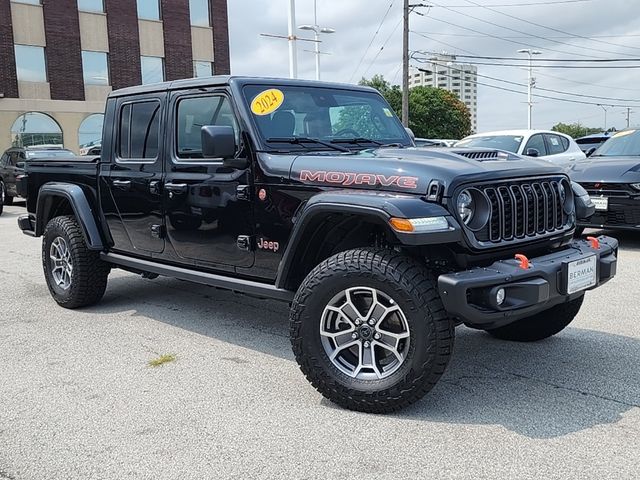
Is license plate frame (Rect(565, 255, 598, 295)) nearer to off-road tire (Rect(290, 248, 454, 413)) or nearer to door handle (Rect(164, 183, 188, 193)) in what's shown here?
off-road tire (Rect(290, 248, 454, 413))

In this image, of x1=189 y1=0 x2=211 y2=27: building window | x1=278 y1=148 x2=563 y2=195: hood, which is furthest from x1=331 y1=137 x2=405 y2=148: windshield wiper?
x1=189 y1=0 x2=211 y2=27: building window

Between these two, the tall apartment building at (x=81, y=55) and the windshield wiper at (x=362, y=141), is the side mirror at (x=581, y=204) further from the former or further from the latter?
the tall apartment building at (x=81, y=55)

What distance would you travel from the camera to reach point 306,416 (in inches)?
135

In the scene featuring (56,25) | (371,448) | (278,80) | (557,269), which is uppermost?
(56,25)

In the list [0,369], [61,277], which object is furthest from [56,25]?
[0,369]

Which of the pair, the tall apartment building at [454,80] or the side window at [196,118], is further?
the tall apartment building at [454,80]

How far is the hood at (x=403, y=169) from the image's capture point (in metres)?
3.35

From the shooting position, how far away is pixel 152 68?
29.5m

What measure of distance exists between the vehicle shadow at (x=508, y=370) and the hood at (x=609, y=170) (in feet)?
11.8

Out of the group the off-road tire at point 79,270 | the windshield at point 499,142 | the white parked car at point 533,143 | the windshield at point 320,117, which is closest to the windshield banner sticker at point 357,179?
the windshield at point 320,117

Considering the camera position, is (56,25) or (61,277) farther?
(56,25)

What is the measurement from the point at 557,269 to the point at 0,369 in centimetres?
353

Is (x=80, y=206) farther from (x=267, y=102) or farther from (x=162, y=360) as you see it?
(x=267, y=102)

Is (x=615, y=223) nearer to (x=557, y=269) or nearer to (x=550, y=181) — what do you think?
(x=550, y=181)
